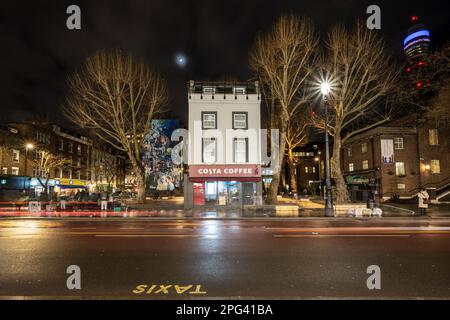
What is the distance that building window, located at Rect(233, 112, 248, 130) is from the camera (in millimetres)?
24938

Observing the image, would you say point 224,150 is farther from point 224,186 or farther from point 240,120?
point 224,186

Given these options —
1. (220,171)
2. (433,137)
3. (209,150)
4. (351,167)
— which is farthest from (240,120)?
(351,167)

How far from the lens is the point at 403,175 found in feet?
109

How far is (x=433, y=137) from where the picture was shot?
1271 inches

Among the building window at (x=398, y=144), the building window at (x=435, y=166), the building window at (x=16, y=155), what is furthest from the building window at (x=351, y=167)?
the building window at (x=16, y=155)

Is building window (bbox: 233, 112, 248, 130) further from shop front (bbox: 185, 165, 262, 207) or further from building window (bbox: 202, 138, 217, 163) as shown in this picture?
shop front (bbox: 185, 165, 262, 207)

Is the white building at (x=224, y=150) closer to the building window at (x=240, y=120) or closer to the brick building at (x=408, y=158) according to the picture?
the building window at (x=240, y=120)

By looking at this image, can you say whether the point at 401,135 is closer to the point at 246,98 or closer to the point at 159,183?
the point at 246,98

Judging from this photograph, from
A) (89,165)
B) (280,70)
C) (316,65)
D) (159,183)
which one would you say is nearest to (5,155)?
(89,165)

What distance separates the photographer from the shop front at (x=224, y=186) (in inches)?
938

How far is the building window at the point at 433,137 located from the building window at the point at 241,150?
24.7 m

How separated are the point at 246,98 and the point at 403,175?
77.5 feet

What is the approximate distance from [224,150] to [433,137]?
2704 centimetres

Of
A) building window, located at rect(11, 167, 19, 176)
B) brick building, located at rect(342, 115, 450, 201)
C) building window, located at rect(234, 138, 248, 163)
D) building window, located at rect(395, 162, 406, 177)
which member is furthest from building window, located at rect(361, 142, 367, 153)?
building window, located at rect(11, 167, 19, 176)
